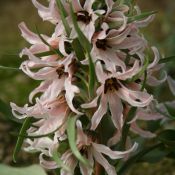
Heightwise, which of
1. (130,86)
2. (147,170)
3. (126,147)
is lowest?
(147,170)

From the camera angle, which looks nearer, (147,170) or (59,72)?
(59,72)

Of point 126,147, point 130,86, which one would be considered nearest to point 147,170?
point 126,147

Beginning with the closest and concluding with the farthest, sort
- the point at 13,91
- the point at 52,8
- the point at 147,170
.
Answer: the point at 52,8, the point at 147,170, the point at 13,91

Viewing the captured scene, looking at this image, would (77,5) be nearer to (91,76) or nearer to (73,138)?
(91,76)

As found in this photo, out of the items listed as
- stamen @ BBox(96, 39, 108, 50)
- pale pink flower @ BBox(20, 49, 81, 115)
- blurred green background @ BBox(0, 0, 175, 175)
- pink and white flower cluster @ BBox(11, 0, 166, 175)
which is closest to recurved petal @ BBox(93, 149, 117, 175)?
pink and white flower cluster @ BBox(11, 0, 166, 175)

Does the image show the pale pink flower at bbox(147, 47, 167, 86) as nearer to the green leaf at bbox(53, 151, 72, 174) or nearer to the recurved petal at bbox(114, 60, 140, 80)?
the recurved petal at bbox(114, 60, 140, 80)

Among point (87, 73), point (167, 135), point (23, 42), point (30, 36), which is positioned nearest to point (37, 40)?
point (30, 36)

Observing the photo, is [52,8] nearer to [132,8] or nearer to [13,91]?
[132,8]

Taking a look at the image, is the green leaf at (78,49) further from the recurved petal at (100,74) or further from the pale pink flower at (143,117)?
the pale pink flower at (143,117)
